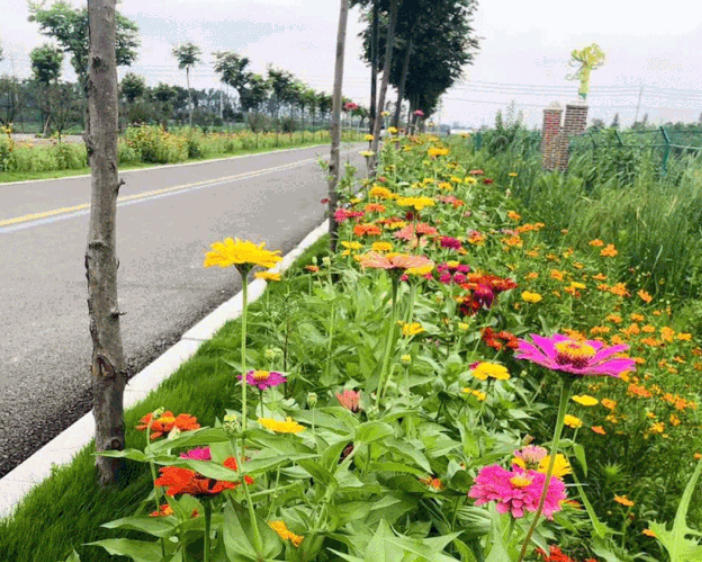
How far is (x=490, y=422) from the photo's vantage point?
2.07m

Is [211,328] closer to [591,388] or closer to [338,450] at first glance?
[591,388]

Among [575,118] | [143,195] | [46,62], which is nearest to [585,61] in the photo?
[575,118]

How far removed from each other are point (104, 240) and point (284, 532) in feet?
3.56

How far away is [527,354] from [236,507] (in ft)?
1.87

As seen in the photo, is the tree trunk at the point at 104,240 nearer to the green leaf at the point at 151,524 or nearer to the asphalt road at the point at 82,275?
the asphalt road at the point at 82,275

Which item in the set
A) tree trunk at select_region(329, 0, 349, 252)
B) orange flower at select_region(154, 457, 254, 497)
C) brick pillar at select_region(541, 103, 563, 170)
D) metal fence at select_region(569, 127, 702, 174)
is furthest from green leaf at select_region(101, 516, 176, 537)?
brick pillar at select_region(541, 103, 563, 170)

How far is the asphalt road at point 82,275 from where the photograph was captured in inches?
113

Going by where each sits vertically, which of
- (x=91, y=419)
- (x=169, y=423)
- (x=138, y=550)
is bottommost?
(x=91, y=419)

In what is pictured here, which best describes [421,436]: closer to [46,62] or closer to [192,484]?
[192,484]

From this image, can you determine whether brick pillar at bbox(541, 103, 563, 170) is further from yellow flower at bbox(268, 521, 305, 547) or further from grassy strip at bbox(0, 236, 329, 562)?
yellow flower at bbox(268, 521, 305, 547)

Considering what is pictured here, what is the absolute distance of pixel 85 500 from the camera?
71.7 inches

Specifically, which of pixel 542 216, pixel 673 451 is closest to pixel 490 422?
pixel 673 451

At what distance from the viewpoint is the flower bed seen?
102cm

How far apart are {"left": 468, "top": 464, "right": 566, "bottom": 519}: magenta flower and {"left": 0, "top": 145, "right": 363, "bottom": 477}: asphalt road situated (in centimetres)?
189
